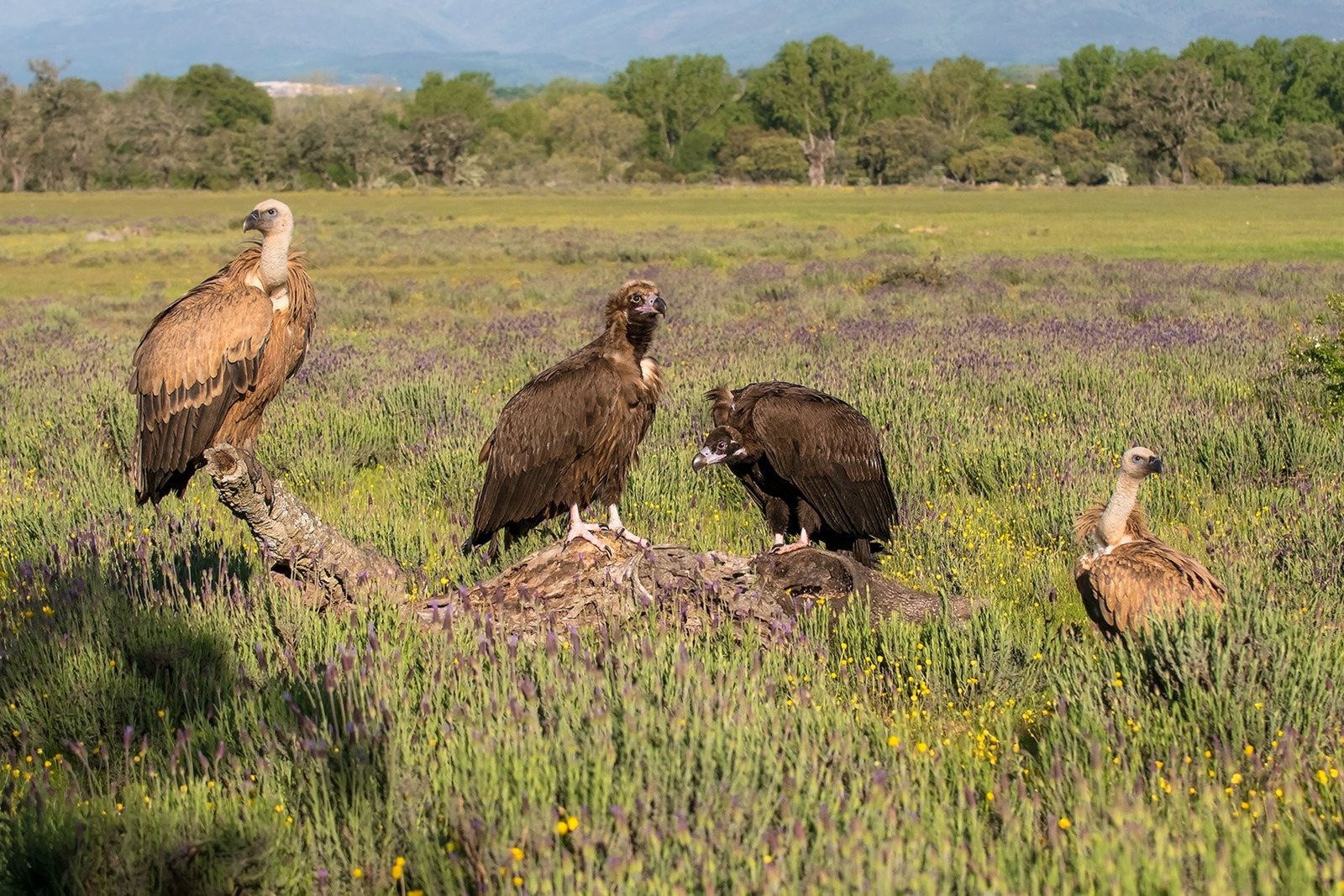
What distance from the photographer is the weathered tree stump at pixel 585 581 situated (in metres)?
4.04

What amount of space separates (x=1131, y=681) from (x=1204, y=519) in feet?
9.36

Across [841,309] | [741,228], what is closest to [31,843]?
[841,309]

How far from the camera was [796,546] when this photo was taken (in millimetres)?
4844

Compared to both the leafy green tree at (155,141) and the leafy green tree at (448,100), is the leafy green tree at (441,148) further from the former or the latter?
the leafy green tree at (448,100)

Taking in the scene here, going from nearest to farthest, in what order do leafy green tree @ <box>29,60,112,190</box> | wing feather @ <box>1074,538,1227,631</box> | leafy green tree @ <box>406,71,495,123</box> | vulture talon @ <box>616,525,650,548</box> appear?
wing feather @ <box>1074,538,1227,631</box>
vulture talon @ <box>616,525,650,548</box>
leafy green tree @ <box>29,60,112,190</box>
leafy green tree @ <box>406,71,495,123</box>

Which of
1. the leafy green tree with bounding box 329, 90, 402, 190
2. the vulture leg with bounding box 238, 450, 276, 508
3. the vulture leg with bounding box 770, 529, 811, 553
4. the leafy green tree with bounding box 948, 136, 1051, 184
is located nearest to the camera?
the vulture leg with bounding box 238, 450, 276, 508

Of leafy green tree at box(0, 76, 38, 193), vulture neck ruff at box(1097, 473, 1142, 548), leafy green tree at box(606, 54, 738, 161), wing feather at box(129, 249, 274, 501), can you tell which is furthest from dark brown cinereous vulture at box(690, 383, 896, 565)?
leafy green tree at box(606, 54, 738, 161)

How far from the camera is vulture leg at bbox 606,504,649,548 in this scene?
15.4 feet

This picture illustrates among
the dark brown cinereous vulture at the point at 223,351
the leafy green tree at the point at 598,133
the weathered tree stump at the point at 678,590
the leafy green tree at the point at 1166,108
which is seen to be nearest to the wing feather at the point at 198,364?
the dark brown cinereous vulture at the point at 223,351

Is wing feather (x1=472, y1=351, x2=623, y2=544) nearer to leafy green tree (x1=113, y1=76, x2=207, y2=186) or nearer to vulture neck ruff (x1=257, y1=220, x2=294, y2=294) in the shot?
vulture neck ruff (x1=257, y1=220, x2=294, y2=294)

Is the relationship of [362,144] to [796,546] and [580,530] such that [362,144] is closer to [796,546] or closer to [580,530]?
[580,530]

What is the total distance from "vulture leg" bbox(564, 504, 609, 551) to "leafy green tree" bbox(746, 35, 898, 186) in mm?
125927

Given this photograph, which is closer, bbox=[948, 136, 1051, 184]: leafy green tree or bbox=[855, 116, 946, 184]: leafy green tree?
bbox=[948, 136, 1051, 184]: leafy green tree

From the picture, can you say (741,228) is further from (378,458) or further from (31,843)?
(31,843)
